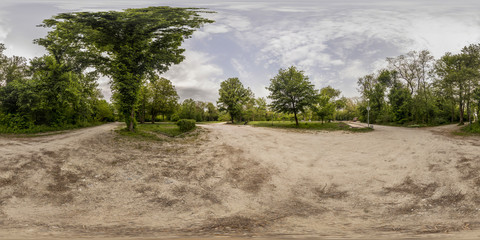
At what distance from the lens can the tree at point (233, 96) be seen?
4141 cm

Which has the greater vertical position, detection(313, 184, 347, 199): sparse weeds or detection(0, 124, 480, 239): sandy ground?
detection(0, 124, 480, 239): sandy ground

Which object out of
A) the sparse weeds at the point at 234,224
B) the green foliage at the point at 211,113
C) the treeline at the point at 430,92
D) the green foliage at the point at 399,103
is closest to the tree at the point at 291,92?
the treeline at the point at 430,92

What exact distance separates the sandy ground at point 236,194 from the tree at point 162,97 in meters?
22.0

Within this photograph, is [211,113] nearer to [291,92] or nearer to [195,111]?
[195,111]

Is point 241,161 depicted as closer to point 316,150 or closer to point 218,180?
point 218,180

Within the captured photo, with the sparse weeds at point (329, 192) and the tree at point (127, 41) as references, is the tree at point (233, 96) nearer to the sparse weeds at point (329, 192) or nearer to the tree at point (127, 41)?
the tree at point (127, 41)

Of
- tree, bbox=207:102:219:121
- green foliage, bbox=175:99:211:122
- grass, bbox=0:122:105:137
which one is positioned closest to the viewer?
grass, bbox=0:122:105:137

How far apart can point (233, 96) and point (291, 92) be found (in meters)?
17.7

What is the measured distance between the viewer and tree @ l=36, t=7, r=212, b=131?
13703 millimetres

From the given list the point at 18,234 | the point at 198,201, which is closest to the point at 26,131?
the point at 18,234

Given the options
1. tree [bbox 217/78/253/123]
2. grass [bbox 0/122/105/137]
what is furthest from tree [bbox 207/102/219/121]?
grass [bbox 0/122/105/137]

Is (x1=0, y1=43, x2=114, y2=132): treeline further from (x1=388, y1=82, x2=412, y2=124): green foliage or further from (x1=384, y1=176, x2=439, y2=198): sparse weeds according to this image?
(x1=388, y1=82, x2=412, y2=124): green foliage

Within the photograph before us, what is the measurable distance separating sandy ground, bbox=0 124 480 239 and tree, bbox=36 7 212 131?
22.1ft

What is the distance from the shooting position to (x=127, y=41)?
598 inches
